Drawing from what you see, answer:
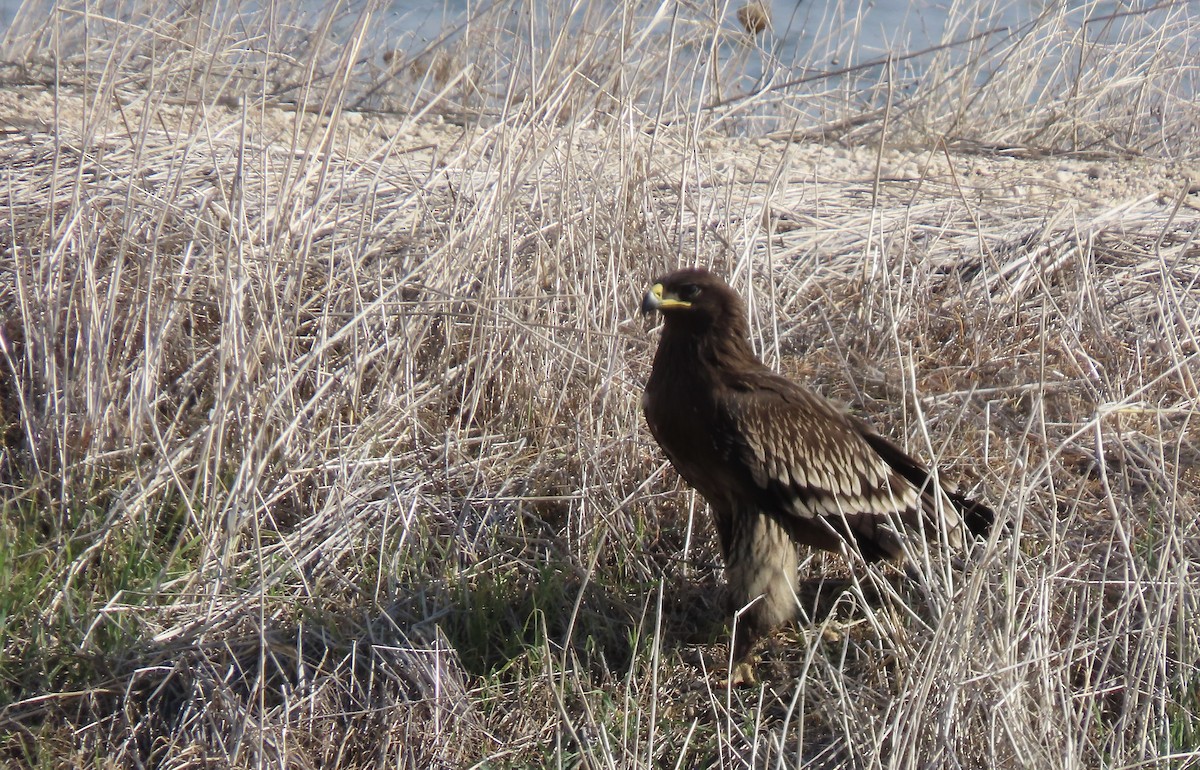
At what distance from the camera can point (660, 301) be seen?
3.25 m

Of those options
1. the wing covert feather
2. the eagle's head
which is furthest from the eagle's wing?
the eagle's head

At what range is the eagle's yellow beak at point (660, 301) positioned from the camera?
3.21 meters

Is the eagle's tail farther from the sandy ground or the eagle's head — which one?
the sandy ground

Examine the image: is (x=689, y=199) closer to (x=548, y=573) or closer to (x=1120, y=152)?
(x=548, y=573)

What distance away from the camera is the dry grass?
9.61 ft

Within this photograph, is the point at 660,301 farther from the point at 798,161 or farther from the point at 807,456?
the point at 798,161

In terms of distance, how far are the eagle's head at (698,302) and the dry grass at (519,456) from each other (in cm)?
45

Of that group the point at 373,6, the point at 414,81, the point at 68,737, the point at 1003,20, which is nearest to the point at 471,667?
the point at 68,737

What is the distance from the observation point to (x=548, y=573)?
3443 mm

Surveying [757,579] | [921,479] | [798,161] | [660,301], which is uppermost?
[798,161]

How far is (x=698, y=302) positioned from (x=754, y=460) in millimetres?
423

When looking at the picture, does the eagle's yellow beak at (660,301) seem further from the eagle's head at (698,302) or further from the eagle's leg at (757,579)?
the eagle's leg at (757,579)

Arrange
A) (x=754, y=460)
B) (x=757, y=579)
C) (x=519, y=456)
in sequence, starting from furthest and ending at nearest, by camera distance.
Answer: (x=519, y=456) < (x=757, y=579) < (x=754, y=460)

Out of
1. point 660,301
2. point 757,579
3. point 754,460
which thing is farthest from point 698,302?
point 757,579
